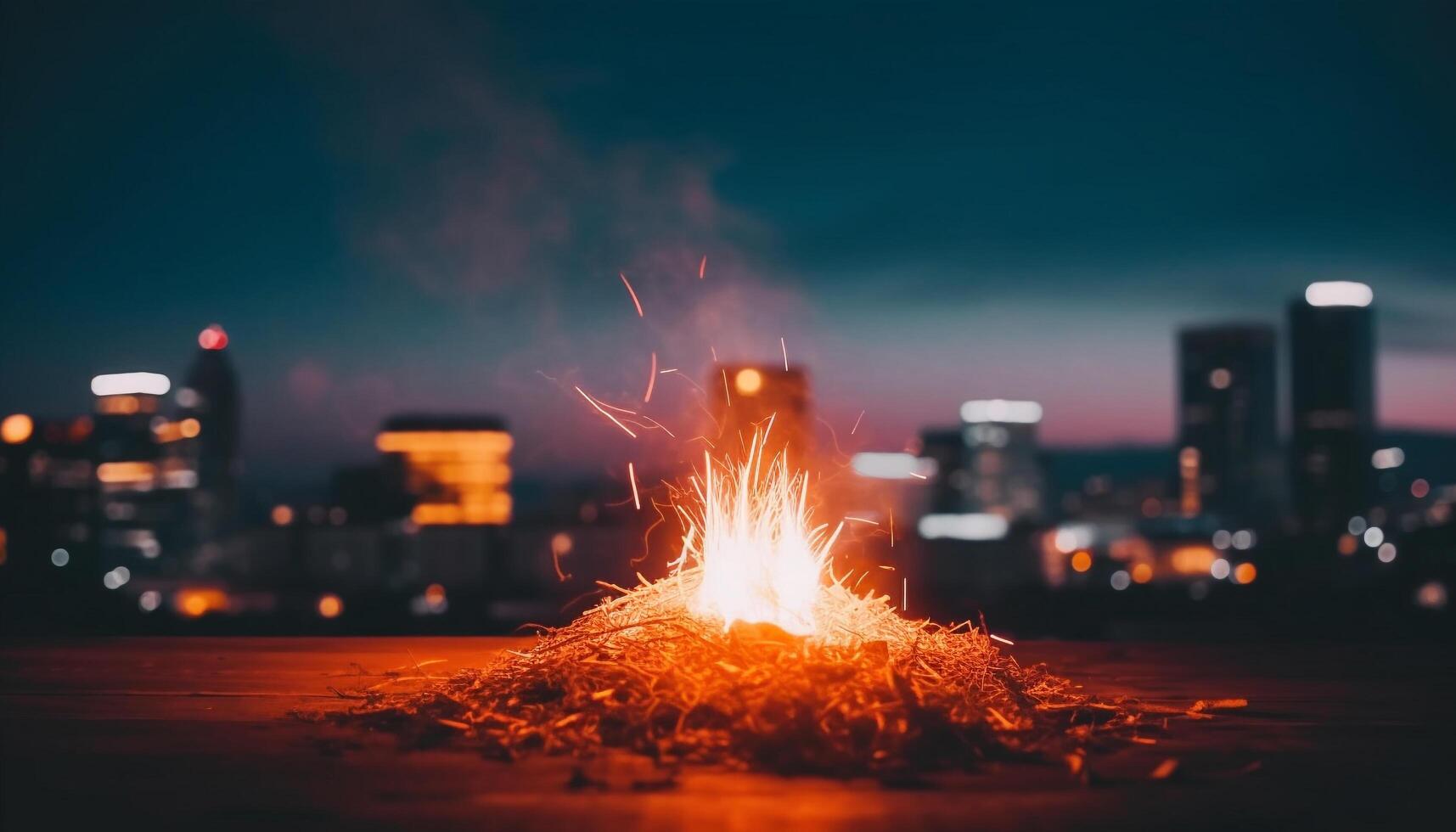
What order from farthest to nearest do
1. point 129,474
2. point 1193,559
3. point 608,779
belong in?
point 129,474 < point 1193,559 < point 608,779

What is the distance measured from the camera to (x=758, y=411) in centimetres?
590

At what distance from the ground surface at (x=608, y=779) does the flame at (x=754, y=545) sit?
1257 millimetres

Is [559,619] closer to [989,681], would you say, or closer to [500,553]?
[989,681]

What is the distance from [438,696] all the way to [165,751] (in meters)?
1.01

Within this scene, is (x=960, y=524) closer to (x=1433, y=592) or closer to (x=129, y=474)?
(x=129, y=474)

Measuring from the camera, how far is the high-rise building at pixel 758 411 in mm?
5363

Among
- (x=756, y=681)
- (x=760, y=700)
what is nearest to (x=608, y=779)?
(x=760, y=700)

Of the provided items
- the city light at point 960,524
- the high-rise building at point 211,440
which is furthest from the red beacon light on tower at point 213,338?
the city light at point 960,524

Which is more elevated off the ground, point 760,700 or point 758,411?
point 758,411

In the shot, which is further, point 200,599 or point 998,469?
point 998,469

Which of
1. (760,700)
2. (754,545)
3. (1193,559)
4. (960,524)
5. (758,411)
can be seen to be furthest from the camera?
(960,524)

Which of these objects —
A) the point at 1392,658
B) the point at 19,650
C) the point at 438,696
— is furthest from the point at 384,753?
the point at 1392,658

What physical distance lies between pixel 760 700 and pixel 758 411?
2166mm

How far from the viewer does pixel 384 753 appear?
391 cm
